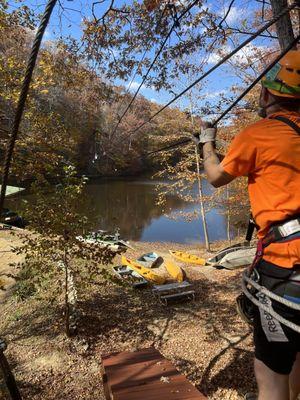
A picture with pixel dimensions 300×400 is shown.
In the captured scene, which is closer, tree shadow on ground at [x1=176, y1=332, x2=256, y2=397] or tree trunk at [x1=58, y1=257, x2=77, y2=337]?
tree shadow on ground at [x1=176, y1=332, x2=256, y2=397]

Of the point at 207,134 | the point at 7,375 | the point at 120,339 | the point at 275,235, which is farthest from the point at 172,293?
the point at 275,235

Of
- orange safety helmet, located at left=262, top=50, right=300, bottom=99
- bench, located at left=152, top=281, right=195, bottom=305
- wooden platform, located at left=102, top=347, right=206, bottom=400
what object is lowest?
bench, located at left=152, top=281, right=195, bottom=305

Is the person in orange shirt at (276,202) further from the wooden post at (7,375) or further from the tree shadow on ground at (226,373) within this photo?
the tree shadow on ground at (226,373)

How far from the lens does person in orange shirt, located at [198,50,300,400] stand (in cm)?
178

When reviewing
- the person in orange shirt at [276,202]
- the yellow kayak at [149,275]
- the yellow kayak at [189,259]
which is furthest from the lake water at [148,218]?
the person in orange shirt at [276,202]

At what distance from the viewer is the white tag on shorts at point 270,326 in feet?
5.97

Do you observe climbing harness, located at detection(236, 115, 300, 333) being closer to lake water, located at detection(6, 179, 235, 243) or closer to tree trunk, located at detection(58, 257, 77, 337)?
tree trunk, located at detection(58, 257, 77, 337)

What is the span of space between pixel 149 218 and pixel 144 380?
95.1ft

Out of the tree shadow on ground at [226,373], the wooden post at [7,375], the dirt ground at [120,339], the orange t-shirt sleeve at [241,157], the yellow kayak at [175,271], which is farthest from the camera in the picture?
the yellow kayak at [175,271]

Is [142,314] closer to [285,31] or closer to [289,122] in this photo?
[285,31]

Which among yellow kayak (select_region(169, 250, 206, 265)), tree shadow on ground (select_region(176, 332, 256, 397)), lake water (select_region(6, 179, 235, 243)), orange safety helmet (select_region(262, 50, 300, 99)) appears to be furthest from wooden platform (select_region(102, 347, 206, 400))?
lake water (select_region(6, 179, 235, 243))

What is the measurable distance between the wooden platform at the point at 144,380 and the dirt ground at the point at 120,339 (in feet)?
4.62

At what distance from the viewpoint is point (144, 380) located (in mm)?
3824

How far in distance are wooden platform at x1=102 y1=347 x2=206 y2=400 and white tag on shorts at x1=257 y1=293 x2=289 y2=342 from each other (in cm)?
185
